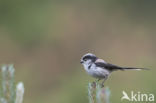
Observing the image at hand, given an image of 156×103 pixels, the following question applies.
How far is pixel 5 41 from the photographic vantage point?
12.6m

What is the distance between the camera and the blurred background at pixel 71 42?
10.2 m

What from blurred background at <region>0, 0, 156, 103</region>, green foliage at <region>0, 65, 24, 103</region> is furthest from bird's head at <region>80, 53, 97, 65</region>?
blurred background at <region>0, 0, 156, 103</region>

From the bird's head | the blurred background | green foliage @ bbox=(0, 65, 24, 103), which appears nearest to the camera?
green foliage @ bbox=(0, 65, 24, 103)

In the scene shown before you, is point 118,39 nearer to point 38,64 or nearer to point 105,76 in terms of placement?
point 38,64

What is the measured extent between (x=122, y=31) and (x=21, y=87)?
11.1 meters

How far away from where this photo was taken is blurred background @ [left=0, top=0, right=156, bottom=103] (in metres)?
10.2

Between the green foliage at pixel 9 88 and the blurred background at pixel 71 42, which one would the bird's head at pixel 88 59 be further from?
the blurred background at pixel 71 42

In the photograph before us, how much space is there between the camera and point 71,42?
1262 centimetres

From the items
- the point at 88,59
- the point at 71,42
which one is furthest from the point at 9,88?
the point at 71,42

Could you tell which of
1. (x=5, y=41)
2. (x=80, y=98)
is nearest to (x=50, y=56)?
(x=5, y=41)

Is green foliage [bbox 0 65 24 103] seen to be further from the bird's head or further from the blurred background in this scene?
the blurred background

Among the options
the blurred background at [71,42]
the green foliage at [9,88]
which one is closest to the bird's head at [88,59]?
the green foliage at [9,88]

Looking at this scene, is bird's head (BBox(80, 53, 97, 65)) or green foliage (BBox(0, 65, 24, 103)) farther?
bird's head (BBox(80, 53, 97, 65))

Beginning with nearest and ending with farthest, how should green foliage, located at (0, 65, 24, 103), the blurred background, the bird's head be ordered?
green foliage, located at (0, 65, 24, 103)
the bird's head
the blurred background
